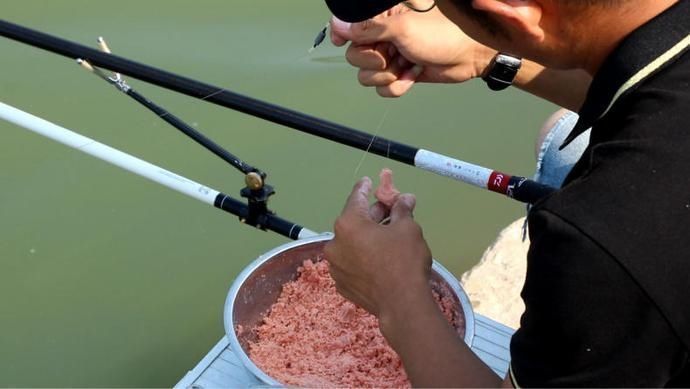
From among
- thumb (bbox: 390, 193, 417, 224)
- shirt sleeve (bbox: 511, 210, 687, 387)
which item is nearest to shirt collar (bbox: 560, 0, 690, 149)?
shirt sleeve (bbox: 511, 210, 687, 387)

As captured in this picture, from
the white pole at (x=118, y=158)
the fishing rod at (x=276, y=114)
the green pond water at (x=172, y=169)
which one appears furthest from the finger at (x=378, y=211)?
the green pond water at (x=172, y=169)

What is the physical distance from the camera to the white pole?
1698 mm

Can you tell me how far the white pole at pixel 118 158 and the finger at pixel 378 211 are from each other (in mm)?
427

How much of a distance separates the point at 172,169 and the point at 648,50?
2.10m

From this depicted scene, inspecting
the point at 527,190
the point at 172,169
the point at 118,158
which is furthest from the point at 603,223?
the point at 172,169

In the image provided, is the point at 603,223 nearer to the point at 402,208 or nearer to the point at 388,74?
the point at 402,208

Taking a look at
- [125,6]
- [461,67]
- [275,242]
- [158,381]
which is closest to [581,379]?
[461,67]

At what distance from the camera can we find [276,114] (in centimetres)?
164

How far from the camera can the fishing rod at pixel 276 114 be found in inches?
61.7

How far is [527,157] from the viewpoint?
10.3 ft

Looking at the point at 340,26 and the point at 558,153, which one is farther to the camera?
the point at 558,153

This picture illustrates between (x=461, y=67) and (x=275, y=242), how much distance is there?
3.72 feet

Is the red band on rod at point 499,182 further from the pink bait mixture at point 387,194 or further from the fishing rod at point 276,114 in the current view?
the pink bait mixture at point 387,194

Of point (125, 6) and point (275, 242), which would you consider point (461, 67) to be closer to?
point (275, 242)
